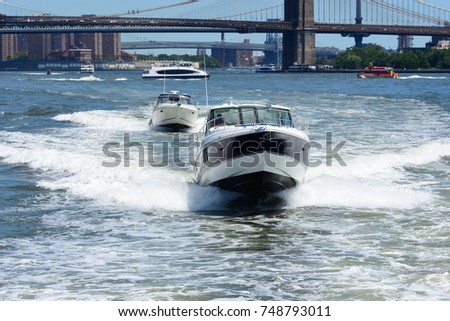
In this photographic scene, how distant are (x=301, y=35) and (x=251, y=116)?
6291 inches

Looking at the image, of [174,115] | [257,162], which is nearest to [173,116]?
[174,115]

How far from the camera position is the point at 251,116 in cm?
1875

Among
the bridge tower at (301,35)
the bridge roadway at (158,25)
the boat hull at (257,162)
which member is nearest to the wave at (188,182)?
the boat hull at (257,162)

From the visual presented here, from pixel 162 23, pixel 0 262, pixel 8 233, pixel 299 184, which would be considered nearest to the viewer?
pixel 0 262

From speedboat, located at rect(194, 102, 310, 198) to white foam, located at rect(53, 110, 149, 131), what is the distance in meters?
21.1

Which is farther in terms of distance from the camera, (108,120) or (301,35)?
(301,35)

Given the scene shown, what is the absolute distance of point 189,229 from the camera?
1686 cm

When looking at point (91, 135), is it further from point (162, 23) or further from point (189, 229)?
point (162, 23)

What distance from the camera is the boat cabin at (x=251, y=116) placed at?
61.2 feet

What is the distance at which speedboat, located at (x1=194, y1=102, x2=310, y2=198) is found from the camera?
1773cm

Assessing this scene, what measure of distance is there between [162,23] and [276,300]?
13234cm

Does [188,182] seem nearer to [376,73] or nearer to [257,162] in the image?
[257,162]

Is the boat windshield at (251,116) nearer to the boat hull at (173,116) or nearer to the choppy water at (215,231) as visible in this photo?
the choppy water at (215,231)
